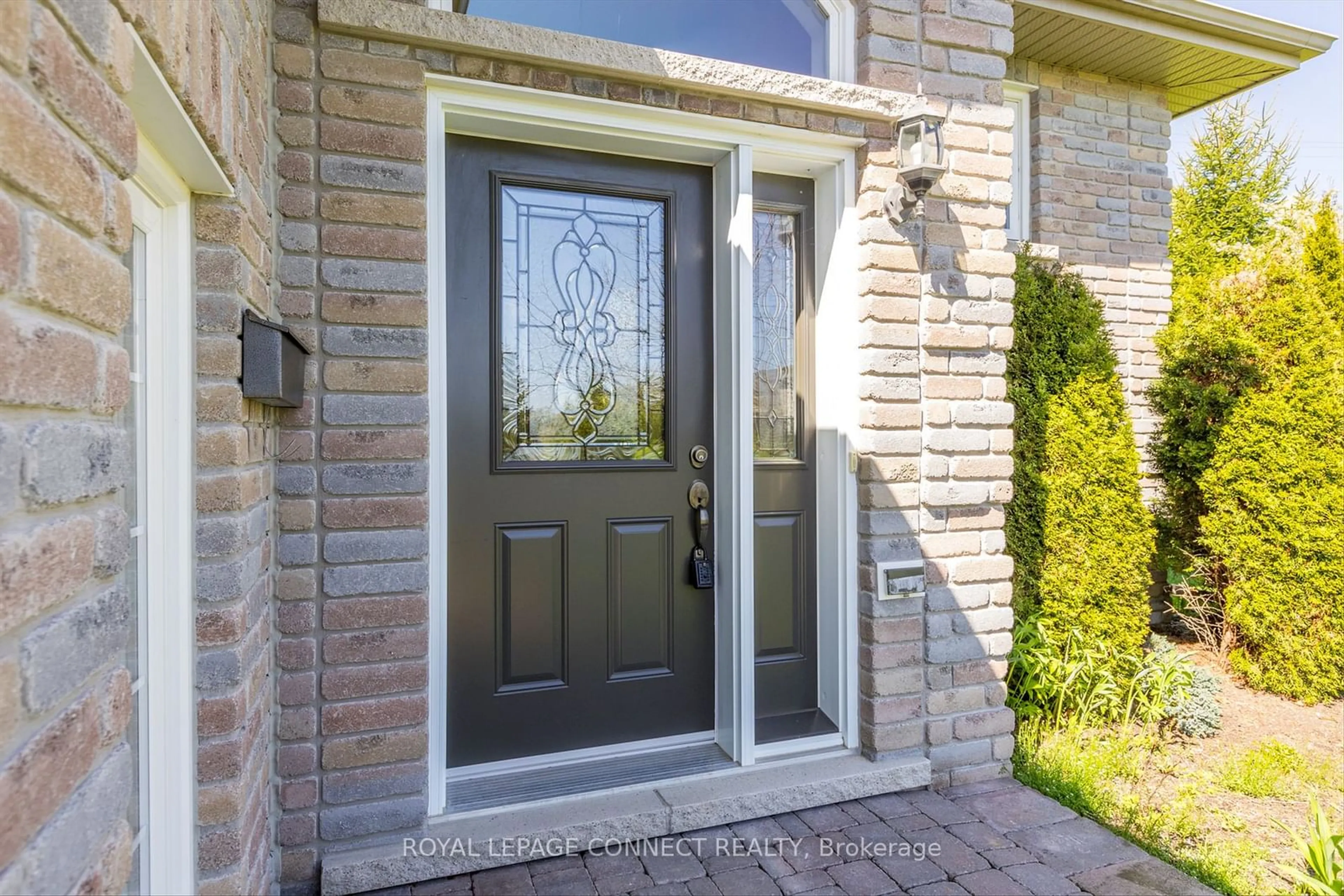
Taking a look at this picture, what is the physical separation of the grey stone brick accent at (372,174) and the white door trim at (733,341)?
71 mm

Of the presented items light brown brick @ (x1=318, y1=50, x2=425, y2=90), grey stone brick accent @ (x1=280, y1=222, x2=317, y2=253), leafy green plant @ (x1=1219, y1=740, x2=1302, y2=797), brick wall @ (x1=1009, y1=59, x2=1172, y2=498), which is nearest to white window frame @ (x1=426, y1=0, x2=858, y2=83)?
light brown brick @ (x1=318, y1=50, x2=425, y2=90)

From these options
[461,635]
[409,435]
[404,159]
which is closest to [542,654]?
[461,635]

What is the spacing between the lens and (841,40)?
266 centimetres

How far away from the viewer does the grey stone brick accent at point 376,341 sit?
80.6 inches

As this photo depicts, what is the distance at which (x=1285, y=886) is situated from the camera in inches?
88.7

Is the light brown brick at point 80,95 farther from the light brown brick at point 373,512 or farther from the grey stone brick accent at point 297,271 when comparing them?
the light brown brick at point 373,512

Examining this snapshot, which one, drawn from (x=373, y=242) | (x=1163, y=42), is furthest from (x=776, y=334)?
(x=1163, y=42)

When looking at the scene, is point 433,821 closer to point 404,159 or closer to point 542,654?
point 542,654

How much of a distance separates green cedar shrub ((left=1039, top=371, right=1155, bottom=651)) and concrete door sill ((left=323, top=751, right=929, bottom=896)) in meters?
1.49

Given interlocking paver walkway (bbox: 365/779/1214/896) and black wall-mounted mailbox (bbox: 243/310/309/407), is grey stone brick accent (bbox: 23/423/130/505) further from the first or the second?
interlocking paver walkway (bbox: 365/779/1214/896)

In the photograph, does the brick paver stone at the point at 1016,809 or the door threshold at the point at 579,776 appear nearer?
the door threshold at the point at 579,776

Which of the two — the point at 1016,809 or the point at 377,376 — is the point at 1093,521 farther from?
the point at 377,376

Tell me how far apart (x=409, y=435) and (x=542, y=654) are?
895mm

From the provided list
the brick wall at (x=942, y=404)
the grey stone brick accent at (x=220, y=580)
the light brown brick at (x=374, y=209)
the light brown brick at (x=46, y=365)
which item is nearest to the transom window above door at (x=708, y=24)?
the brick wall at (x=942, y=404)
